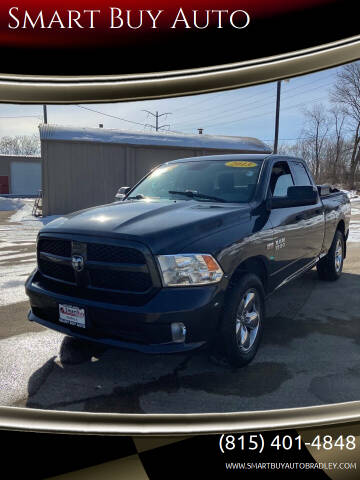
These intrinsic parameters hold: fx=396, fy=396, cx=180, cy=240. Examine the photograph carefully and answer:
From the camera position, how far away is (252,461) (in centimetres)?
227

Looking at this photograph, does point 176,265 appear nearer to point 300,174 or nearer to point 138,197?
point 138,197

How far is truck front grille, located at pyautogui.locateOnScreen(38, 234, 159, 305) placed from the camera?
2.84 metres

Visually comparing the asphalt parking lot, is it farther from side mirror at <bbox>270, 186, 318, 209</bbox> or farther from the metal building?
the metal building

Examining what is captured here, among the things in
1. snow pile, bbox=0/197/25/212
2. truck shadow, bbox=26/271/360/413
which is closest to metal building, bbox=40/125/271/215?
snow pile, bbox=0/197/25/212

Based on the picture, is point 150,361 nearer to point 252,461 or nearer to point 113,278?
point 113,278

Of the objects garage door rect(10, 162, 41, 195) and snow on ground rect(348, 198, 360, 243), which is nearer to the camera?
snow on ground rect(348, 198, 360, 243)

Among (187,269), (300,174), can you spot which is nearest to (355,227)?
(300,174)

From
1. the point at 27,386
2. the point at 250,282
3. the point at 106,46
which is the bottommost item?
the point at 27,386

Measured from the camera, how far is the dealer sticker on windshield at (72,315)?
3.03m

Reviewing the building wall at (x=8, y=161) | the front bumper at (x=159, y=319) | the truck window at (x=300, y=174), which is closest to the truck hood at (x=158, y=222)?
the front bumper at (x=159, y=319)

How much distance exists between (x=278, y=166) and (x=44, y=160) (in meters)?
13.8

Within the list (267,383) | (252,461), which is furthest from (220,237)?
(252,461)

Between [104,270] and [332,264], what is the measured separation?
4.33 meters

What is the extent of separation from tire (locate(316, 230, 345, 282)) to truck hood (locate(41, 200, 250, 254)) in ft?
9.92
